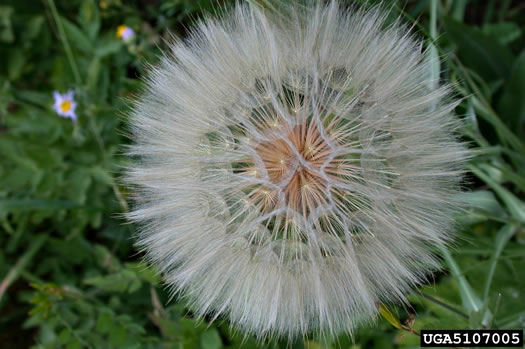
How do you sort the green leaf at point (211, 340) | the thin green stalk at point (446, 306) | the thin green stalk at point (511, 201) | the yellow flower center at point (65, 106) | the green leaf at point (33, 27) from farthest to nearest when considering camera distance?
the green leaf at point (33, 27)
the yellow flower center at point (65, 106)
the thin green stalk at point (511, 201)
the green leaf at point (211, 340)
the thin green stalk at point (446, 306)

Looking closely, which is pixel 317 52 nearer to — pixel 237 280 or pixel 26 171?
pixel 237 280

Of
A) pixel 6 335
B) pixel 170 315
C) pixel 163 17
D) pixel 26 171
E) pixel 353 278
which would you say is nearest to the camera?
pixel 353 278

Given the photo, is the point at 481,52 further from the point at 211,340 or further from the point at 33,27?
the point at 33,27

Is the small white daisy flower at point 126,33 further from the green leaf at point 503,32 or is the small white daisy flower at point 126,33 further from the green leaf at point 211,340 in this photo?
the green leaf at point 503,32

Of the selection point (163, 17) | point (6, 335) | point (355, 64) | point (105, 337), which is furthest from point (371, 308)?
point (6, 335)

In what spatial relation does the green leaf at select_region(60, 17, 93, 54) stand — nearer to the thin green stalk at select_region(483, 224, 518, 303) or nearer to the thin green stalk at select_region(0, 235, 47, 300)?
the thin green stalk at select_region(0, 235, 47, 300)

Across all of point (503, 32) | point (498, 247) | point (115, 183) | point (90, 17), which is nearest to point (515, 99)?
point (503, 32)

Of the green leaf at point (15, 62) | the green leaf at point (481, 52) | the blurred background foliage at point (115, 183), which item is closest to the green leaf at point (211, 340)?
the blurred background foliage at point (115, 183)
